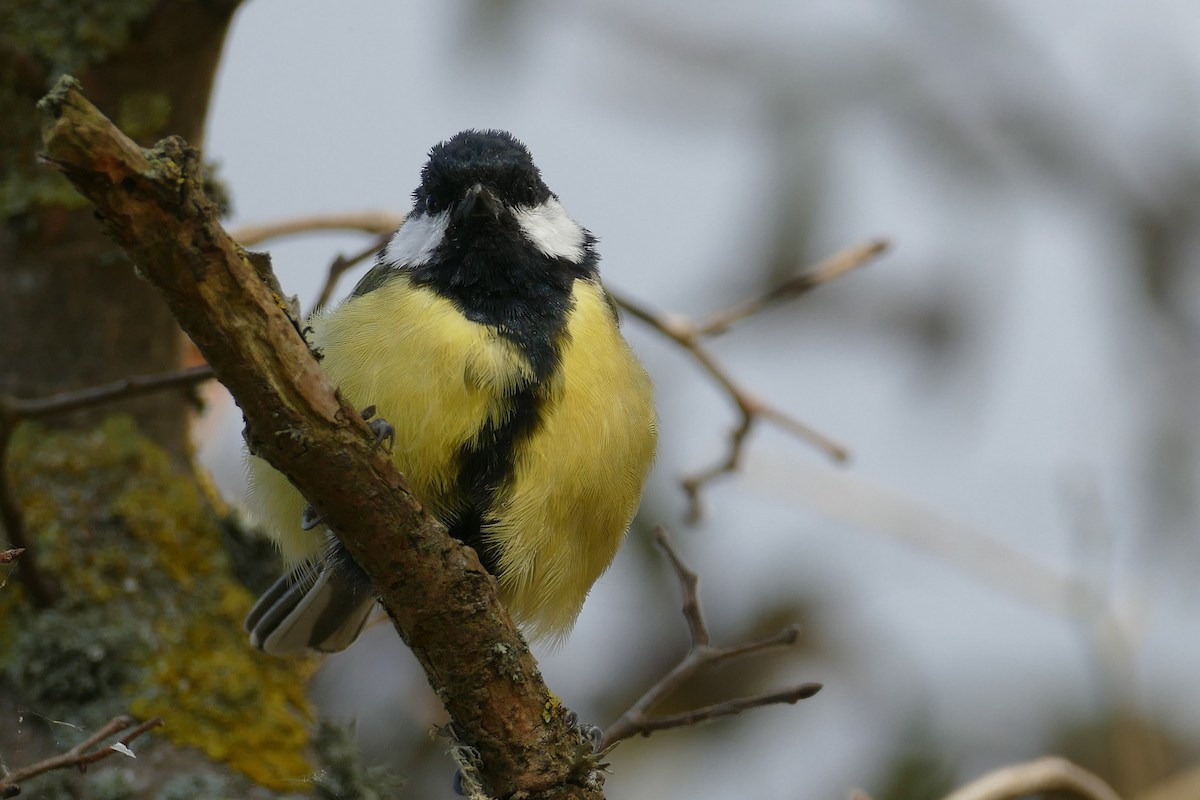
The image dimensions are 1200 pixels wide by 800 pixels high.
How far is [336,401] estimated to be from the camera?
52.0 inches

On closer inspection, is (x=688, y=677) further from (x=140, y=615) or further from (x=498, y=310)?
(x=140, y=615)

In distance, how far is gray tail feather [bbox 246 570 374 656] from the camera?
208 cm

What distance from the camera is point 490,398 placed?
67.6 inches

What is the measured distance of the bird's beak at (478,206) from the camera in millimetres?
1966

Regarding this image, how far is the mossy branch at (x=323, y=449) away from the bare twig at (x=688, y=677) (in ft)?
0.39

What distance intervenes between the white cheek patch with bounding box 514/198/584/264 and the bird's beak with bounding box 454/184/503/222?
8 centimetres

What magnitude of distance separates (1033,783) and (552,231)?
4.16ft

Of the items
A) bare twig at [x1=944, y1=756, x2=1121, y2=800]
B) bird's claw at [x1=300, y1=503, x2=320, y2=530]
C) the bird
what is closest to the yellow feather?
the bird

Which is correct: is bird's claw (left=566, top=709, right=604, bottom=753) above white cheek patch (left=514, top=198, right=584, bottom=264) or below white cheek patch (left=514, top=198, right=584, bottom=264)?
below

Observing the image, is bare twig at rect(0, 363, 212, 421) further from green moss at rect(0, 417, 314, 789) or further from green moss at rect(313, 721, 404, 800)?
green moss at rect(313, 721, 404, 800)

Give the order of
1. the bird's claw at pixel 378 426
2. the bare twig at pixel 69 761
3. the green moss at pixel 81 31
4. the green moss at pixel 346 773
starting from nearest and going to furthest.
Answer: the bare twig at pixel 69 761
the bird's claw at pixel 378 426
the green moss at pixel 346 773
the green moss at pixel 81 31

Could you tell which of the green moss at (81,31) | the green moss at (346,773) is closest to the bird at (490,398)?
the green moss at (346,773)

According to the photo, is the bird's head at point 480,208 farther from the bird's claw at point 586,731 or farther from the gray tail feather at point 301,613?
the bird's claw at point 586,731

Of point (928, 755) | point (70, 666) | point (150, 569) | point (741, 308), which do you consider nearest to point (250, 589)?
point (150, 569)
